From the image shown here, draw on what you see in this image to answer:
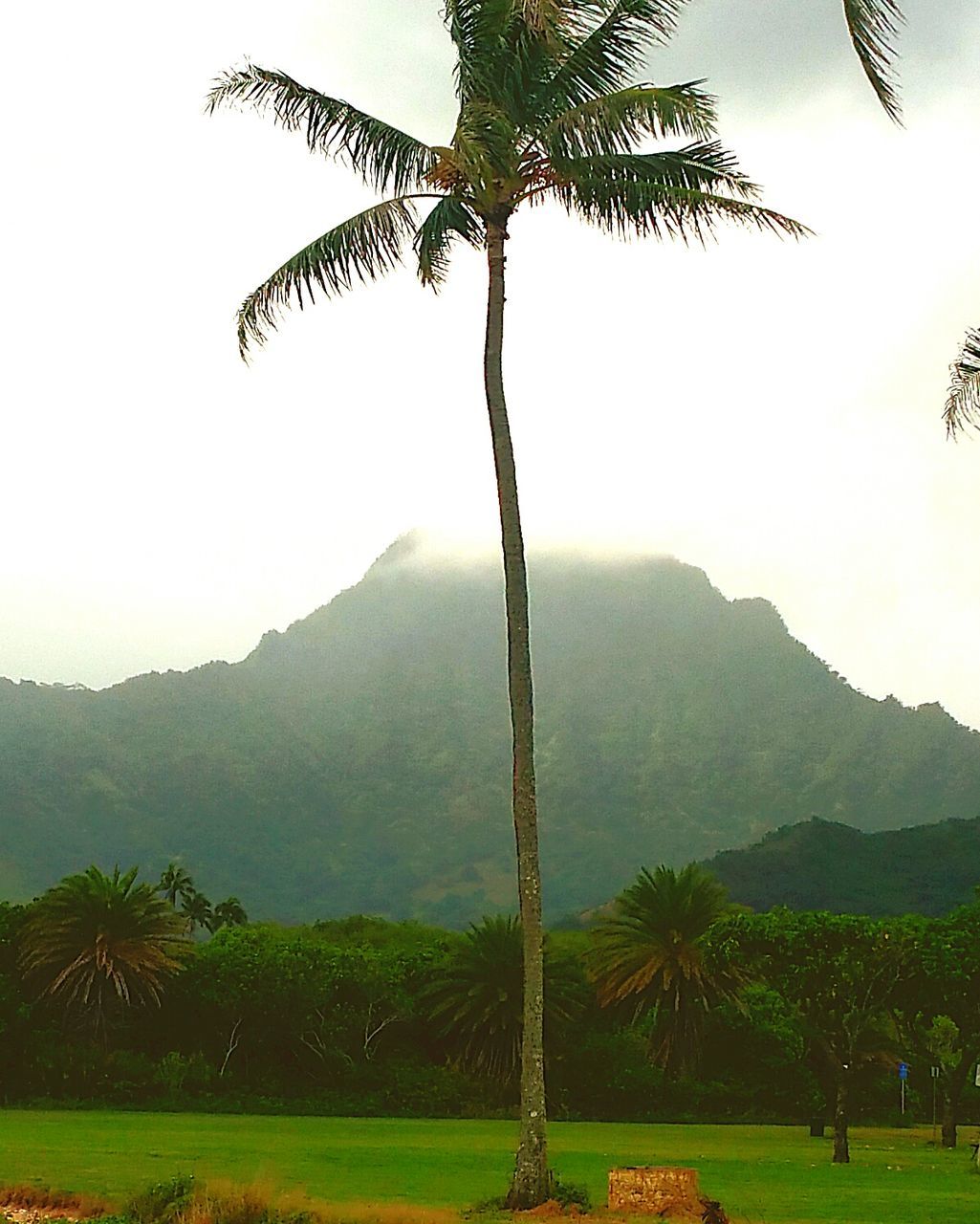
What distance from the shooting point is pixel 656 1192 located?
1703 cm

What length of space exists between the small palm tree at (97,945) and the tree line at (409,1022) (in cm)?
6

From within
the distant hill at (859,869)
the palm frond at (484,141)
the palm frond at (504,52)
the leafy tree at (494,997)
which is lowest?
the leafy tree at (494,997)

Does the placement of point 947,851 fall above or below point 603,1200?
above

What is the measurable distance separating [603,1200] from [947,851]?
96071mm

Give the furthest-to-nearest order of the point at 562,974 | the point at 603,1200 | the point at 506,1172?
the point at 562,974 → the point at 506,1172 → the point at 603,1200

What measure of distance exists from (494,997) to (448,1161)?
65.6 ft

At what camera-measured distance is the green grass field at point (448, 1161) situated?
19.8 meters

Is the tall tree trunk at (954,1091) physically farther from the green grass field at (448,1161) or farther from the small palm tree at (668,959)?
the small palm tree at (668,959)

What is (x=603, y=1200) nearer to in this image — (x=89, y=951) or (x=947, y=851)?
(x=89, y=951)

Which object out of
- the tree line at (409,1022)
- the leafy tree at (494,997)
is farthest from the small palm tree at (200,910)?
the leafy tree at (494,997)

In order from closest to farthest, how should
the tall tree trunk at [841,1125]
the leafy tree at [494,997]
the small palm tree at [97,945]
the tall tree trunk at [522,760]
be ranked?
the tall tree trunk at [522,760] < the tall tree trunk at [841,1125] < the small palm tree at [97,945] < the leafy tree at [494,997]

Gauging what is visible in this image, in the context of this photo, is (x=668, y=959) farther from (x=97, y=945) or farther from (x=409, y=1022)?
(x=97, y=945)

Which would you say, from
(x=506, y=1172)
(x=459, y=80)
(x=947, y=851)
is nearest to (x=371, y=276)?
(x=459, y=80)

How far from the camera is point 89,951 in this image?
43.5 metres
